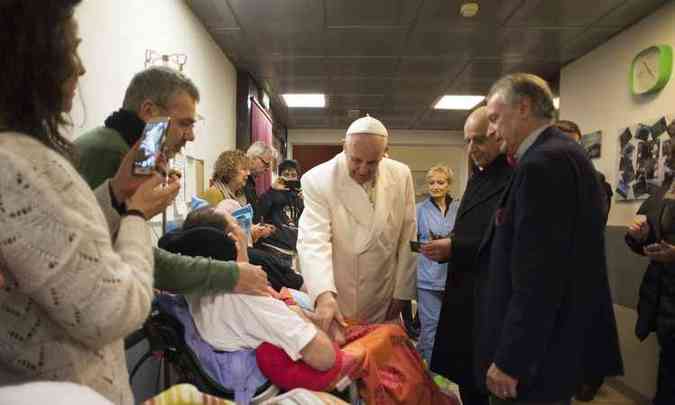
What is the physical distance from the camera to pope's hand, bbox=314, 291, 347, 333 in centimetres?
162

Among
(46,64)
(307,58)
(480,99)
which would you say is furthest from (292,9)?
(480,99)

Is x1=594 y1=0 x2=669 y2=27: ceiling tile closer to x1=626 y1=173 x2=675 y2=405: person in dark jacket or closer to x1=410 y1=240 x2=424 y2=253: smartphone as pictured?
x1=626 y1=173 x2=675 y2=405: person in dark jacket

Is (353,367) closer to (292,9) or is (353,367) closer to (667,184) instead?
(667,184)

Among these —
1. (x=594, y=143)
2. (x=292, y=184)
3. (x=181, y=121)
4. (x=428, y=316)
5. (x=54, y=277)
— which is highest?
(x=594, y=143)

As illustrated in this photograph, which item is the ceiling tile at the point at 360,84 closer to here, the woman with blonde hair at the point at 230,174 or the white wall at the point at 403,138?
the woman with blonde hair at the point at 230,174

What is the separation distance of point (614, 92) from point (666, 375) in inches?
84.4

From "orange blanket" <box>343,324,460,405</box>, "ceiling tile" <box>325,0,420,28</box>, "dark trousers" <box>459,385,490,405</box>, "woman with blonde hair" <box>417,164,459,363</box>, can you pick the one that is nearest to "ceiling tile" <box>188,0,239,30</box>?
"ceiling tile" <box>325,0,420,28</box>

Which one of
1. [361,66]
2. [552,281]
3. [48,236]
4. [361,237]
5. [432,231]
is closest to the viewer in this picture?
[48,236]

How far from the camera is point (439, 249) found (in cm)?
168

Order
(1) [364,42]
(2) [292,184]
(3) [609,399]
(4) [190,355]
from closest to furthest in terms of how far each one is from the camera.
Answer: (4) [190,355] → (3) [609,399] → (1) [364,42] → (2) [292,184]

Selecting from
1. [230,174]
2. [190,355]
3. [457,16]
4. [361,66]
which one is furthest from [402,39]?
[190,355]

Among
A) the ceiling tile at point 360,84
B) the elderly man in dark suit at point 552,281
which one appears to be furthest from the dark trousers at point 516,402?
the ceiling tile at point 360,84

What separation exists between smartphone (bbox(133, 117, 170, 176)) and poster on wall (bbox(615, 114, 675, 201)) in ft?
9.26

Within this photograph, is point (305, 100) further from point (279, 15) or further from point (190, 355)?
point (190, 355)
